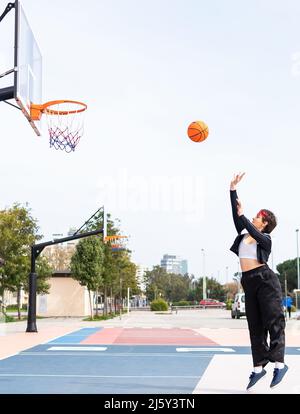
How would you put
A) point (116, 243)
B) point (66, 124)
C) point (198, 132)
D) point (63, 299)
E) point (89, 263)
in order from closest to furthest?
point (198, 132) < point (66, 124) < point (89, 263) < point (116, 243) < point (63, 299)

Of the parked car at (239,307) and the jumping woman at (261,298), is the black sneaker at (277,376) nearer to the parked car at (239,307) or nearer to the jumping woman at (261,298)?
the jumping woman at (261,298)

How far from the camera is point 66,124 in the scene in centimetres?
1361

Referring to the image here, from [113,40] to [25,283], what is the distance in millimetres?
26797

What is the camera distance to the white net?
1324cm

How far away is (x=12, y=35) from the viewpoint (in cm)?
1138

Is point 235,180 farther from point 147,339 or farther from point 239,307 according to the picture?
point 239,307

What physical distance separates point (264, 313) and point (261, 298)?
0.17m

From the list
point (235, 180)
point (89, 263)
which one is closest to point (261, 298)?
point (235, 180)

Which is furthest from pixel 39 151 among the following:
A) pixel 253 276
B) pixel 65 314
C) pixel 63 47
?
pixel 65 314

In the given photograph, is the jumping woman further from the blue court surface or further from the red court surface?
the red court surface

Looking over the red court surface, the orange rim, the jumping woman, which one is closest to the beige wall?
the red court surface

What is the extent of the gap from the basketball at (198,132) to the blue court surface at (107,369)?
4472 mm
